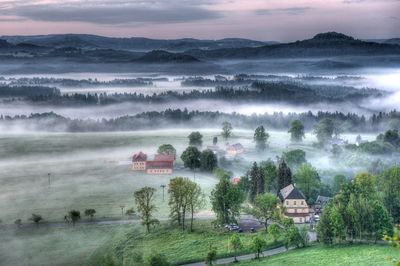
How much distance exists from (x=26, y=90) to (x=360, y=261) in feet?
528

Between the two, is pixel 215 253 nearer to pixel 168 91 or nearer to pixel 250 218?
pixel 250 218

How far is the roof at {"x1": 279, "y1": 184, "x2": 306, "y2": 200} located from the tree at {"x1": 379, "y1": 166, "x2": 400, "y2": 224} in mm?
6800

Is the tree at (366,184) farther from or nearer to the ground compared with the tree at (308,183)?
farther from the ground

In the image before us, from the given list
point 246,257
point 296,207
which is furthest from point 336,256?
point 296,207

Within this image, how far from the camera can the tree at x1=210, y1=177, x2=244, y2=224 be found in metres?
46.6

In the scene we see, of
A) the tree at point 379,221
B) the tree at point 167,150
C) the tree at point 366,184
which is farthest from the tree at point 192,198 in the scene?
the tree at point 167,150

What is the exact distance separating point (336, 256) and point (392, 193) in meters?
11.5

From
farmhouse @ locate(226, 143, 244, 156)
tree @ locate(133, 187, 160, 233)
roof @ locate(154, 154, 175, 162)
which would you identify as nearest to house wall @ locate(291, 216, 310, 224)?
tree @ locate(133, 187, 160, 233)

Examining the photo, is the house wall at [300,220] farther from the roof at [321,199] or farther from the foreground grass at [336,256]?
the foreground grass at [336,256]

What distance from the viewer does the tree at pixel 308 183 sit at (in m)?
55.2

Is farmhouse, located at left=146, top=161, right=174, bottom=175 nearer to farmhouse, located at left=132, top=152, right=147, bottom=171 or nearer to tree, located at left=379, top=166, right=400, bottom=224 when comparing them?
farmhouse, located at left=132, top=152, right=147, bottom=171

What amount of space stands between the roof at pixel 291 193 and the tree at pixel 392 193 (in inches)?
268

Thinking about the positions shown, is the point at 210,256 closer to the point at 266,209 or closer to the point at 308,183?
the point at 266,209

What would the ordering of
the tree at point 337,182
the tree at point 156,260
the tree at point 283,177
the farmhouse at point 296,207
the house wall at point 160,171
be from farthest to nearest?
the house wall at point 160,171 < the tree at point 337,182 < the tree at point 283,177 < the farmhouse at point 296,207 < the tree at point 156,260
